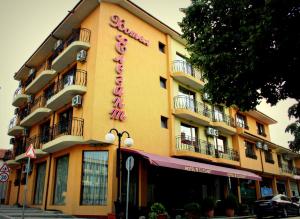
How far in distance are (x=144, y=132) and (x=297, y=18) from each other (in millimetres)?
11521

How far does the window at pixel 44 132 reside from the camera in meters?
22.2

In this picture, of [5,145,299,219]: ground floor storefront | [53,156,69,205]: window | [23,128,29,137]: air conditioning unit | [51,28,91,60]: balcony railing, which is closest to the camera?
[5,145,299,219]: ground floor storefront

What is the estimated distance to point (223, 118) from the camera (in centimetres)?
2772

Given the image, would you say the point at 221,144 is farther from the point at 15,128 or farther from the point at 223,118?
the point at 15,128

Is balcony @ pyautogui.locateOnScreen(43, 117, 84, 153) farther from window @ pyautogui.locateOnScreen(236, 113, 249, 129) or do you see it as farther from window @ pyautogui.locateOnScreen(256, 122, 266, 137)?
window @ pyautogui.locateOnScreen(256, 122, 266, 137)

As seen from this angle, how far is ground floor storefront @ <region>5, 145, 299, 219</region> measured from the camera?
16.3 metres

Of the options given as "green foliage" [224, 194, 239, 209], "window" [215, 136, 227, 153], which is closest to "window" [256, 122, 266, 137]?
"window" [215, 136, 227, 153]

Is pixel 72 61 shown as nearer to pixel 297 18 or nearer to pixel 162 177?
pixel 162 177

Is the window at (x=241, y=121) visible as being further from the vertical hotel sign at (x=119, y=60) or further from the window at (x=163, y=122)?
the vertical hotel sign at (x=119, y=60)

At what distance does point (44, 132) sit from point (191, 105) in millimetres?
11749

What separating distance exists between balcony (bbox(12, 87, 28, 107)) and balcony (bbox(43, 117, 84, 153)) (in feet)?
31.5

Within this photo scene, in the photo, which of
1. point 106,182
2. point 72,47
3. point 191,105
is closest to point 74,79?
point 72,47

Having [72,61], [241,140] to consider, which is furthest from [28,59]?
[241,140]

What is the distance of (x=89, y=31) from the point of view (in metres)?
20.0
